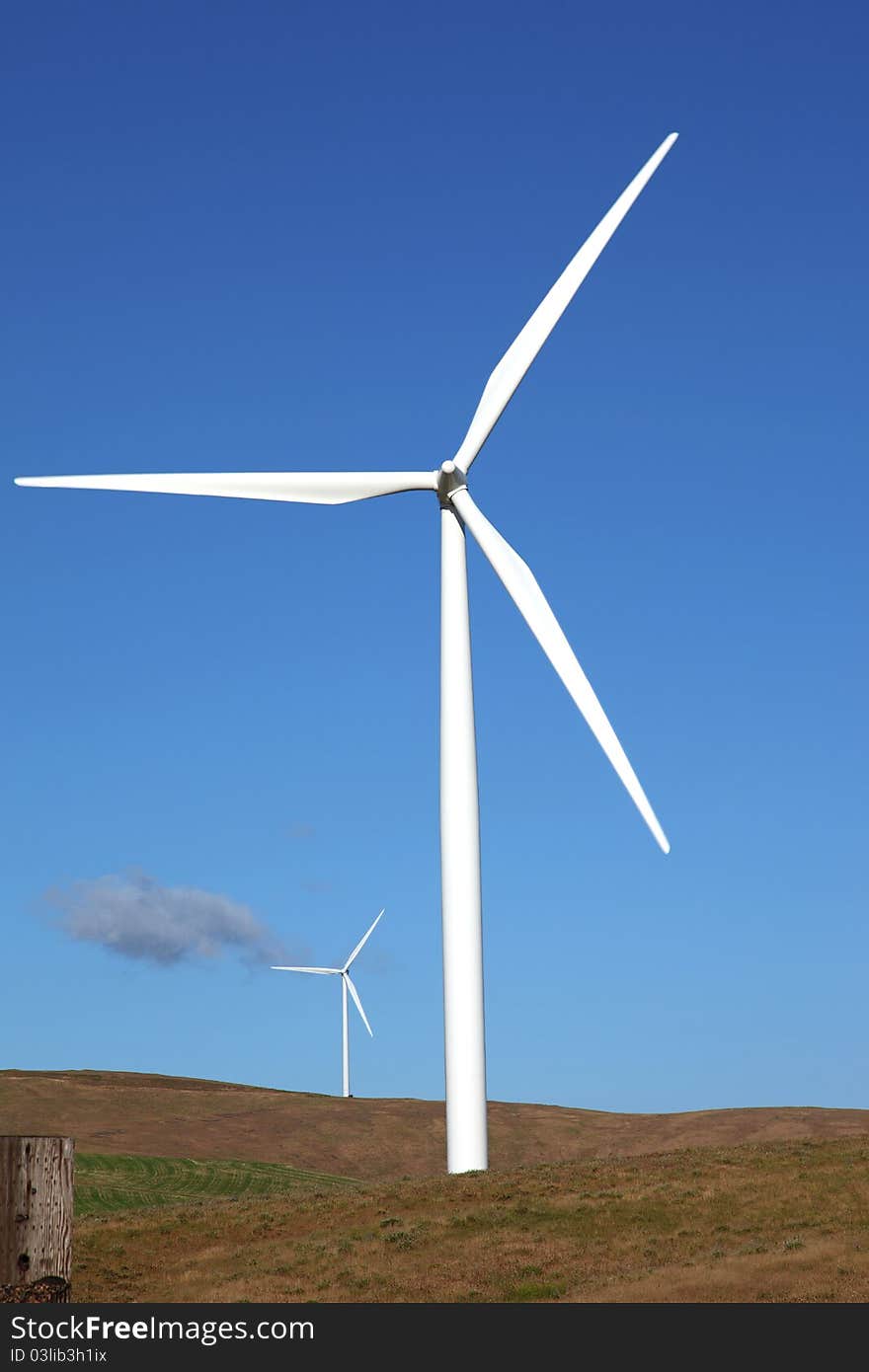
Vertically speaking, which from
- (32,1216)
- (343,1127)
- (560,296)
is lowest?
(32,1216)

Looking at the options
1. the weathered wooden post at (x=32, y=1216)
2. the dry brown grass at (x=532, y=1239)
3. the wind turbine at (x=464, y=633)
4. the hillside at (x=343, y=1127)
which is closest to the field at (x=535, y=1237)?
the dry brown grass at (x=532, y=1239)

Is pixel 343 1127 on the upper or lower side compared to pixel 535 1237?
upper

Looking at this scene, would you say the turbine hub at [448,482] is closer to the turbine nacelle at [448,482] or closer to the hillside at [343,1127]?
the turbine nacelle at [448,482]

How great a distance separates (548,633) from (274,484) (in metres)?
9.84

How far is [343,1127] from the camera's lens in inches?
3905

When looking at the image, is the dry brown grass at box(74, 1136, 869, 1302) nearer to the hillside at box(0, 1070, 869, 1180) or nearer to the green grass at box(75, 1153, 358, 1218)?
the green grass at box(75, 1153, 358, 1218)

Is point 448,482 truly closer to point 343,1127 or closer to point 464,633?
point 464,633

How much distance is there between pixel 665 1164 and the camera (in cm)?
4066

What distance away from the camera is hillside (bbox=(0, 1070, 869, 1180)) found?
89625 millimetres

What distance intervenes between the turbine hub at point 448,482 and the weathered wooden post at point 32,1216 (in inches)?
1461

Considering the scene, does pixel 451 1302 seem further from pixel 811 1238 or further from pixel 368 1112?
pixel 368 1112

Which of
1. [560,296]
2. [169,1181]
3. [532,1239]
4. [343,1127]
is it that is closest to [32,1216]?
[532,1239]

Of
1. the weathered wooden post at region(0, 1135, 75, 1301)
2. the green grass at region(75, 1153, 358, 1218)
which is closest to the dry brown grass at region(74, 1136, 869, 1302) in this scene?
the weathered wooden post at region(0, 1135, 75, 1301)

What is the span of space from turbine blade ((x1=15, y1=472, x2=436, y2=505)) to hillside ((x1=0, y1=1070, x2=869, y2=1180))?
49656 millimetres
